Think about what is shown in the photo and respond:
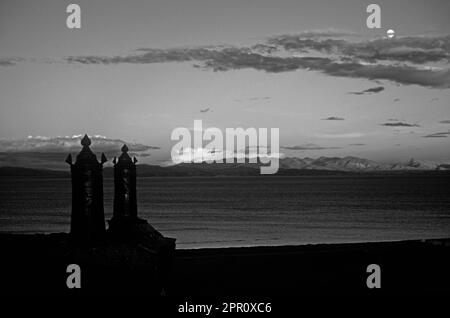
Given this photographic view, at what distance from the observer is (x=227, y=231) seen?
233 feet

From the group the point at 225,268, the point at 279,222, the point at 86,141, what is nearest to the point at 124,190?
the point at 86,141

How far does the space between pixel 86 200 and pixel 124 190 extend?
3.32 metres

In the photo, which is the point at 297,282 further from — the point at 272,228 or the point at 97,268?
the point at 272,228

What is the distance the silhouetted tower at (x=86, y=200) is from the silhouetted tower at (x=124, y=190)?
283 cm

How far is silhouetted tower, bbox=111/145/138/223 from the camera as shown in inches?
600

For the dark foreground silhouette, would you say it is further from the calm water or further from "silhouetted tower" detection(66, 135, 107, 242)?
the calm water

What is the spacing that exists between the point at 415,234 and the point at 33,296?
2510 inches

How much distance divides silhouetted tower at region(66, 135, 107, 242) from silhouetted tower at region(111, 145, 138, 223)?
9.28 ft

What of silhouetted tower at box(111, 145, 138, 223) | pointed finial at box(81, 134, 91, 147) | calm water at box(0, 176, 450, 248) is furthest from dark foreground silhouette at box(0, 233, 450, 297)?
calm water at box(0, 176, 450, 248)

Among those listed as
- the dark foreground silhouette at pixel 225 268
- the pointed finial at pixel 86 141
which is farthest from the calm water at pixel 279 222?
the pointed finial at pixel 86 141

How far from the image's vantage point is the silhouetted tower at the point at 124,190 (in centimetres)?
1525

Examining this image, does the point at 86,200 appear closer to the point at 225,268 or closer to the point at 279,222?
the point at 225,268

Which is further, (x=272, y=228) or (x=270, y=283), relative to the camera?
(x=272, y=228)
